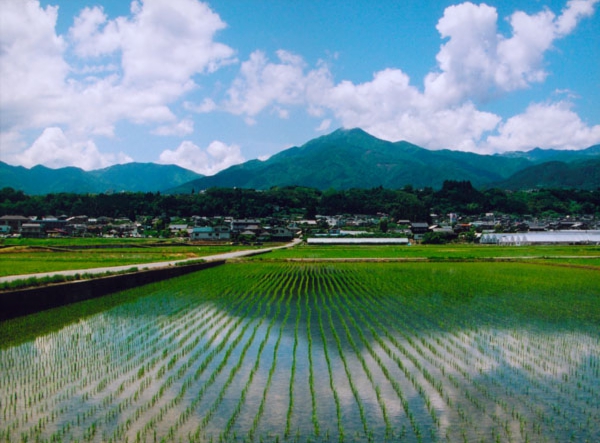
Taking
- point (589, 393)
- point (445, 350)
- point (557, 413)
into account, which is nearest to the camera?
point (557, 413)

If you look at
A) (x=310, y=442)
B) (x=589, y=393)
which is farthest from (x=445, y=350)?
(x=310, y=442)

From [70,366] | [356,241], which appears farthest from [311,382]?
[356,241]

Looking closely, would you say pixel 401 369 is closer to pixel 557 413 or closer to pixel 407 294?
pixel 557 413

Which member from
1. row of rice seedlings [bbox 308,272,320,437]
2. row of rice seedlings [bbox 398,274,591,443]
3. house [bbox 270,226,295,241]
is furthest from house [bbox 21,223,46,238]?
row of rice seedlings [bbox 398,274,591,443]

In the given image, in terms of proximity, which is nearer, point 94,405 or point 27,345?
point 94,405

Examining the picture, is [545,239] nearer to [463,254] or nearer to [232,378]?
[463,254]

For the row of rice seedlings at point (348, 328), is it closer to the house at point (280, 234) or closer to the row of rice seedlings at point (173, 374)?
the row of rice seedlings at point (173, 374)

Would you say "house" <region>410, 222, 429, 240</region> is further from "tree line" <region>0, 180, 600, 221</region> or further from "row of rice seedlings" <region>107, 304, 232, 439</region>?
"row of rice seedlings" <region>107, 304, 232, 439</region>

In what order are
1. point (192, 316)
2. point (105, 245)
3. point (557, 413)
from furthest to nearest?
1. point (105, 245)
2. point (192, 316)
3. point (557, 413)
